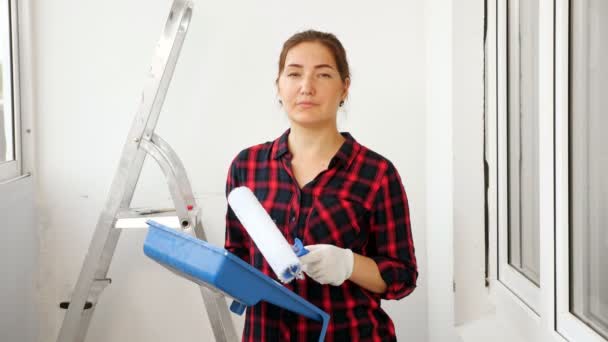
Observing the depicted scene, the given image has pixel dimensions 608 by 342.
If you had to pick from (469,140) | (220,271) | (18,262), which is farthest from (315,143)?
(18,262)

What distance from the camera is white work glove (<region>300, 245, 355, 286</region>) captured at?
1.03 m

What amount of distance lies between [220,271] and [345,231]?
0.31 metres

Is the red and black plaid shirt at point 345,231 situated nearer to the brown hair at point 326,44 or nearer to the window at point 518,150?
the brown hair at point 326,44

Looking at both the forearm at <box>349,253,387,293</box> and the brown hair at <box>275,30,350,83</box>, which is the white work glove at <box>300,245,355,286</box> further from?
the brown hair at <box>275,30,350,83</box>

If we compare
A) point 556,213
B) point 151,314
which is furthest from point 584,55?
point 151,314

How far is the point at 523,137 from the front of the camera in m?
1.46

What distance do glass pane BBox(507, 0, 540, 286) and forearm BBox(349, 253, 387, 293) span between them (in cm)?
49

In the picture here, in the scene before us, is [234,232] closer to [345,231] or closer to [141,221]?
[345,231]

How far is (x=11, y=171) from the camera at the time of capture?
82.4 inches

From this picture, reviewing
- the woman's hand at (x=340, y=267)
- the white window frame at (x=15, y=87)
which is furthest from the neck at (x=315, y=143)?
the white window frame at (x=15, y=87)

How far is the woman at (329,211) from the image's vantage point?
113 cm

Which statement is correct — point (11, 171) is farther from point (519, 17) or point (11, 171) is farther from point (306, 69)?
point (519, 17)

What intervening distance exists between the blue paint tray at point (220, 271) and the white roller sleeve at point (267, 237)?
0.03 metres

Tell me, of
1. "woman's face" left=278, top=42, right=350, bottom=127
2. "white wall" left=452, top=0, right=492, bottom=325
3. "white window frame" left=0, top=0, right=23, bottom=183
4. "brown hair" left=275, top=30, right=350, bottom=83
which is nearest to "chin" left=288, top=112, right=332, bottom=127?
"woman's face" left=278, top=42, right=350, bottom=127
